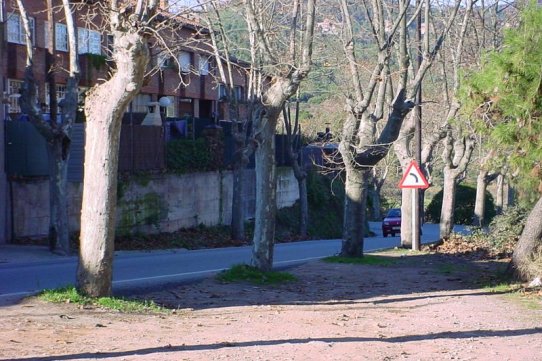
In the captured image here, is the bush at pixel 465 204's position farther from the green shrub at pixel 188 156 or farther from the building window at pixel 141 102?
the green shrub at pixel 188 156

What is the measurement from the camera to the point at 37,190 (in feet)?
85.9

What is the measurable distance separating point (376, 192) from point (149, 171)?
30.6 meters

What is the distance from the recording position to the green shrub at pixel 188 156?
3366 centimetres

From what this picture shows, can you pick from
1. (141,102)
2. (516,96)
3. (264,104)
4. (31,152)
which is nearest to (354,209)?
(264,104)

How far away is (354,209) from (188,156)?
1566 cm

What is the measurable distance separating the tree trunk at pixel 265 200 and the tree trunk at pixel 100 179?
4629mm

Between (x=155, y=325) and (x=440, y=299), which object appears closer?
(x=155, y=325)

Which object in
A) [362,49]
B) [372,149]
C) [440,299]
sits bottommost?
[440,299]

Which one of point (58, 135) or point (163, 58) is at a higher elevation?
point (163, 58)

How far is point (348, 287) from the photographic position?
15.4 metres

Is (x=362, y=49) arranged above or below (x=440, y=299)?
above

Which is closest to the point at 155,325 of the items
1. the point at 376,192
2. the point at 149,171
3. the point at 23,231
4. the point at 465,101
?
the point at 465,101

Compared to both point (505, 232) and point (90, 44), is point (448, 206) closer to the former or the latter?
point (505, 232)

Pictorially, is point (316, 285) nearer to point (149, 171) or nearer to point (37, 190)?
point (37, 190)
